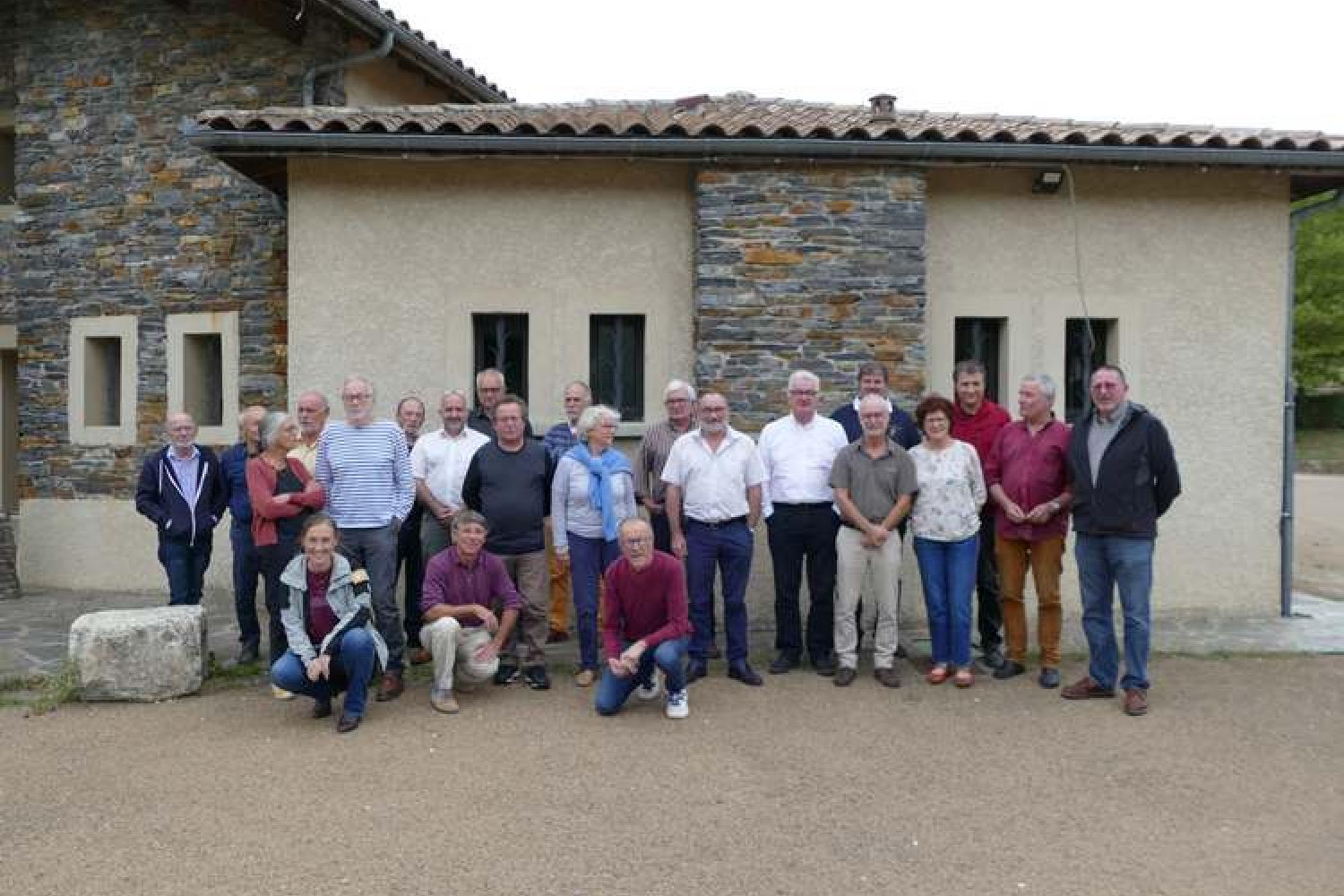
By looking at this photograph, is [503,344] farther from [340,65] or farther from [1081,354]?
[1081,354]

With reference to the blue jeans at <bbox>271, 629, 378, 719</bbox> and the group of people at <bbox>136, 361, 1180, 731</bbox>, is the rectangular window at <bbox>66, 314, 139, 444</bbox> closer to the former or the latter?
the group of people at <bbox>136, 361, 1180, 731</bbox>

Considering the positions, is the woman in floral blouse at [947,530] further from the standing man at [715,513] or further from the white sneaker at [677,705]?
the white sneaker at [677,705]

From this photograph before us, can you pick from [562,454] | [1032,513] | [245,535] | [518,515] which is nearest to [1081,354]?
[1032,513]

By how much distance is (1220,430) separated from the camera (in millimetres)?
7406

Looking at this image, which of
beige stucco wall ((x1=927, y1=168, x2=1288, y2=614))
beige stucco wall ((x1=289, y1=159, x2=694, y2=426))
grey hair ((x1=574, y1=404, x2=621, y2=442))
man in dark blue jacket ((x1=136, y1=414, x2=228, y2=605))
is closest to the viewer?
grey hair ((x1=574, y1=404, x2=621, y2=442))

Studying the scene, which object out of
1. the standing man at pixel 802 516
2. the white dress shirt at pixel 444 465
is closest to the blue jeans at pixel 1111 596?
the standing man at pixel 802 516

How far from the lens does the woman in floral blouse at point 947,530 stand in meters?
5.46

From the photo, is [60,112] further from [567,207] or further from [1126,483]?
[1126,483]

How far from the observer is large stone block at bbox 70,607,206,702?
5.29 meters

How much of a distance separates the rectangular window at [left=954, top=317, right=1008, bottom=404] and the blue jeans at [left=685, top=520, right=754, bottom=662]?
293 cm

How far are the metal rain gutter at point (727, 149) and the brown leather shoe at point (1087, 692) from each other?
3.68 m

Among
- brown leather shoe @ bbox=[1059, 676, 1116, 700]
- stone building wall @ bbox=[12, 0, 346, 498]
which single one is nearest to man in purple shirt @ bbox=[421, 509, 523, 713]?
brown leather shoe @ bbox=[1059, 676, 1116, 700]

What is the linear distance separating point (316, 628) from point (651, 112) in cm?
473

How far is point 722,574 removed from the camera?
5.66 meters
